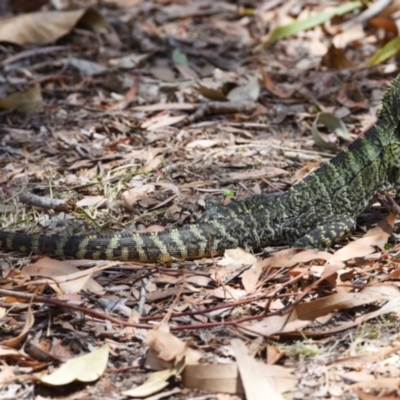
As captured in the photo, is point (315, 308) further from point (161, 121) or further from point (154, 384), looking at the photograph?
point (161, 121)

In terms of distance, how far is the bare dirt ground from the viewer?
396cm

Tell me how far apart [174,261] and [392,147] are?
7.31 feet

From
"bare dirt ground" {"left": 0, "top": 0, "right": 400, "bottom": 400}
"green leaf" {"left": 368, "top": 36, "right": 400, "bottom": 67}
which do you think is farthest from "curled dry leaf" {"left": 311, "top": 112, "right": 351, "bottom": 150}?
"green leaf" {"left": 368, "top": 36, "right": 400, "bottom": 67}

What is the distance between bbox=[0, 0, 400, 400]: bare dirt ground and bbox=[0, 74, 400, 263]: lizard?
12 centimetres

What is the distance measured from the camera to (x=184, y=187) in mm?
6391

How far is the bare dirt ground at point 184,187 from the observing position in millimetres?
3961

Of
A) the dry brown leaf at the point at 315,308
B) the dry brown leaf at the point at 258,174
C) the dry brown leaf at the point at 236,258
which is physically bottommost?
the dry brown leaf at the point at 258,174

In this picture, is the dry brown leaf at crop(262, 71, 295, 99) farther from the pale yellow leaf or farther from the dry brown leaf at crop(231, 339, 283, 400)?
the pale yellow leaf

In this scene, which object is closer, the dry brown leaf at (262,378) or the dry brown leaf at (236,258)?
the dry brown leaf at (262,378)

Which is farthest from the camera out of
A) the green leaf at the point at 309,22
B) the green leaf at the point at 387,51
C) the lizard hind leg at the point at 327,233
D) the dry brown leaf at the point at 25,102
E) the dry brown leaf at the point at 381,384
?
the green leaf at the point at 309,22

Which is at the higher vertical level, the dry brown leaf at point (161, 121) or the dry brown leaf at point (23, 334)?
the dry brown leaf at point (23, 334)

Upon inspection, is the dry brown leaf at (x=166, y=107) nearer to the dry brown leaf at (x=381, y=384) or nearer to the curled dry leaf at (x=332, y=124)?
the curled dry leaf at (x=332, y=124)

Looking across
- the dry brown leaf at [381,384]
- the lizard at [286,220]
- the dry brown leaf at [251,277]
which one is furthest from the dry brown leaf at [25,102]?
the dry brown leaf at [381,384]

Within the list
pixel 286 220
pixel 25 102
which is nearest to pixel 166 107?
pixel 25 102
